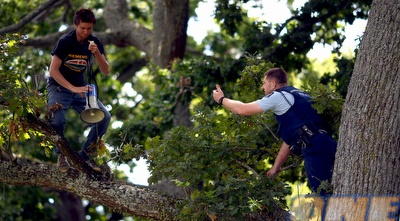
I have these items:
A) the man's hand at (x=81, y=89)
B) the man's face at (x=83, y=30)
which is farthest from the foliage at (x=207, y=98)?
the man's face at (x=83, y=30)

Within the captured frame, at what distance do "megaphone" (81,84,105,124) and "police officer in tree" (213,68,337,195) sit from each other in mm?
1093

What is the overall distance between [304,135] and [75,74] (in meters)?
2.27

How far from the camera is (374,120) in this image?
655 centimetres

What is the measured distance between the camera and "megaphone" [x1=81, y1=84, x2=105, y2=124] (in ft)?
25.0

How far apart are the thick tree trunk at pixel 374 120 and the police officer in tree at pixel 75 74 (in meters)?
2.35

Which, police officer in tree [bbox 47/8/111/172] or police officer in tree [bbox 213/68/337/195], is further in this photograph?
police officer in tree [bbox 47/8/111/172]

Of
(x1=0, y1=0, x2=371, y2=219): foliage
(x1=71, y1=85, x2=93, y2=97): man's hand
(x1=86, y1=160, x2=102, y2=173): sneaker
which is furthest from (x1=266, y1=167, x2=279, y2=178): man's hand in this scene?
(x1=71, y1=85, x2=93, y2=97): man's hand

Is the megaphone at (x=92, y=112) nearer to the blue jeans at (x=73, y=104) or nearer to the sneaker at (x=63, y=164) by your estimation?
the blue jeans at (x=73, y=104)

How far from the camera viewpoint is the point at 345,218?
6496mm

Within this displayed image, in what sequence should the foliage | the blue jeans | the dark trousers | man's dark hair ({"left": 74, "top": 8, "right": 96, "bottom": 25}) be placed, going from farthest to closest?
the blue jeans < man's dark hair ({"left": 74, "top": 8, "right": 96, "bottom": 25}) < the foliage < the dark trousers

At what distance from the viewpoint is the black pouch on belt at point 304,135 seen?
7.16m

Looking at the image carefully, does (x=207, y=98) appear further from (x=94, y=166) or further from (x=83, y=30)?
(x=83, y=30)

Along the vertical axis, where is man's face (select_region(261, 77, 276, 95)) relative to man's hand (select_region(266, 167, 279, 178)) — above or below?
above

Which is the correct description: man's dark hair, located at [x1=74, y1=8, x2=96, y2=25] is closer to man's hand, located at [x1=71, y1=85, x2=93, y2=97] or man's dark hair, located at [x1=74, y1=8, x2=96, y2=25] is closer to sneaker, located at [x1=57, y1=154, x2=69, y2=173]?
man's hand, located at [x1=71, y1=85, x2=93, y2=97]
